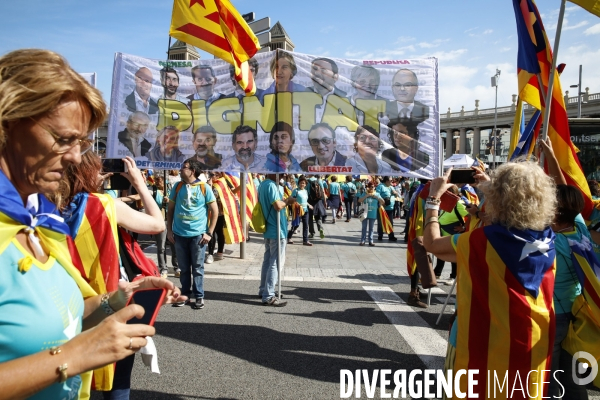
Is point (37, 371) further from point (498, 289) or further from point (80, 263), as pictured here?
point (498, 289)

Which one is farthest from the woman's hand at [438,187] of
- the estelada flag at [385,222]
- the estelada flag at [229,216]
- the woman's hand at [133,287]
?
the estelada flag at [385,222]

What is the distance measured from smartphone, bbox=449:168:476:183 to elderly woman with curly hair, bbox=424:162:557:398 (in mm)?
767

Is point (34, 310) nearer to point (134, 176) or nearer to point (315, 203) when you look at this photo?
point (134, 176)

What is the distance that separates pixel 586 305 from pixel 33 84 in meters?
3.36

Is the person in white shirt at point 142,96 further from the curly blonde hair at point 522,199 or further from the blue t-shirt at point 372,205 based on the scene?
the blue t-shirt at point 372,205

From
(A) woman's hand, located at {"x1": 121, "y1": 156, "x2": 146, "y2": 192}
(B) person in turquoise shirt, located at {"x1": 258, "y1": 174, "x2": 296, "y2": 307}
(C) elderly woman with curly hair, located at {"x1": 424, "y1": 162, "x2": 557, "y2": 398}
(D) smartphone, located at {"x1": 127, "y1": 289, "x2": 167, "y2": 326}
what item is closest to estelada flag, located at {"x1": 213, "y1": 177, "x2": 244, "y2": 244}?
(B) person in turquoise shirt, located at {"x1": 258, "y1": 174, "x2": 296, "y2": 307}

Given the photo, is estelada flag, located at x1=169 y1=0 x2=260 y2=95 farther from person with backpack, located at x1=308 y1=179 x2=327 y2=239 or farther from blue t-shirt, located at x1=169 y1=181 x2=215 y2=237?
person with backpack, located at x1=308 y1=179 x2=327 y2=239

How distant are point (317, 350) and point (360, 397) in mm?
963

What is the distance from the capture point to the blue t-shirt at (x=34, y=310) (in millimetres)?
1035

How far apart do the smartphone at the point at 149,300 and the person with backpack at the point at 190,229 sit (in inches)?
169

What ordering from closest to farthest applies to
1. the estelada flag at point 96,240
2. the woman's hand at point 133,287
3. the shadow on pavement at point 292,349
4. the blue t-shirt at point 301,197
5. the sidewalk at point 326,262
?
the woman's hand at point 133,287 < the estelada flag at point 96,240 < the shadow on pavement at point 292,349 < the sidewalk at point 326,262 < the blue t-shirt at point 301,197

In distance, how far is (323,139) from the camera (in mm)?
6270

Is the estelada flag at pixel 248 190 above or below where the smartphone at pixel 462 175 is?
below

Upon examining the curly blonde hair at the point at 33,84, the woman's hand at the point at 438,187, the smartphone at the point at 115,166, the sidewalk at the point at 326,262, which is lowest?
the sidewalk at the point at 326,262
